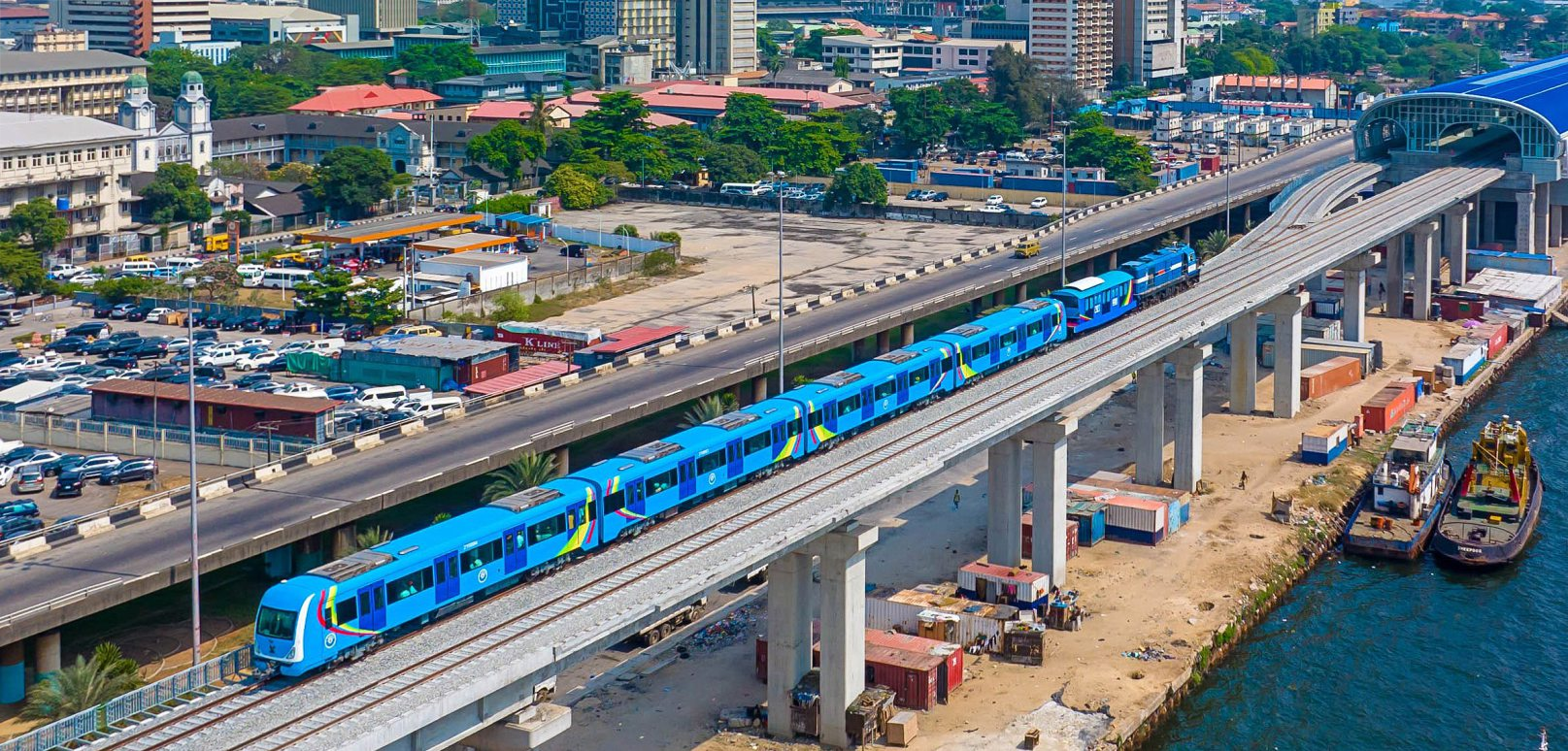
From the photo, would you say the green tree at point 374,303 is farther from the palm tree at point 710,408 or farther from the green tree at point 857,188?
the green tree at point 857,188

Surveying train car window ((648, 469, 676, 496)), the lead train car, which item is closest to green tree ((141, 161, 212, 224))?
the lead train car

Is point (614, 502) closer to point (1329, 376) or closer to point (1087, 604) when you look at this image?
point (1087, 604)

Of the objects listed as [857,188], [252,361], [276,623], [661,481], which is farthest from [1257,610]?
[857,188]

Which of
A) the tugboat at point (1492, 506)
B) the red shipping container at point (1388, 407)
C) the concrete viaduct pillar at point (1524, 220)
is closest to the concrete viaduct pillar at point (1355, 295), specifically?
the red shipping container at point (1388, 407)

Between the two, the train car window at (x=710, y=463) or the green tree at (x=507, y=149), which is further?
the green tree at (x=507, y=149)

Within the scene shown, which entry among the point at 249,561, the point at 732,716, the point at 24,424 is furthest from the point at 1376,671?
the point at 24,424

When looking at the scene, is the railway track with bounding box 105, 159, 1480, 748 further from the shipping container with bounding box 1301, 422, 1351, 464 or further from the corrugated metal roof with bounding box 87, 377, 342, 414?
the corrugated metal roof with bounding box 87, 377, 342, 414
